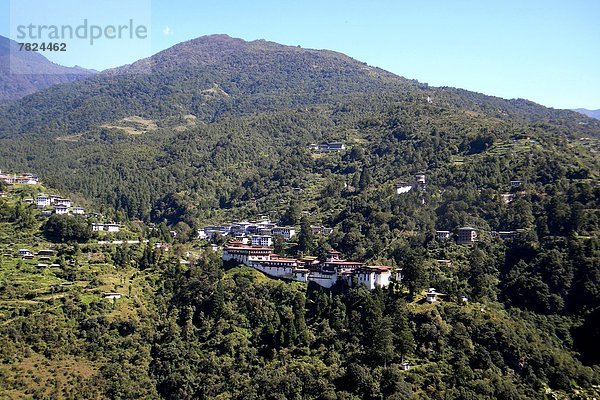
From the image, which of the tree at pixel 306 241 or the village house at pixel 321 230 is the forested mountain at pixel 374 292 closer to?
the tree at pixel 306 241

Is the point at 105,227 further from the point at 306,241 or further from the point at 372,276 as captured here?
the point at 372,276

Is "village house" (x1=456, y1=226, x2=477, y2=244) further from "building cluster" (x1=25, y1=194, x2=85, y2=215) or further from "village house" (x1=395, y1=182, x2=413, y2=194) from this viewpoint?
"building cluster" (x1=25, y1=194, x2=85, y2=215)

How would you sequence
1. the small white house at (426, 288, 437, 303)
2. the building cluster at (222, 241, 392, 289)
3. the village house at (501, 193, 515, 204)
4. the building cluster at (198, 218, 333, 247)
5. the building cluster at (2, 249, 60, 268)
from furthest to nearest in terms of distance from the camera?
1. the village house at (501, 193, 515, 204)
2. the building cluster at (198, 218, 333, 247)
3. the building cluster at (2, 249, 60, 268)
4. the building cluster at (222, 241, 392, 289)
5. the small white house at (426, 288, 437, 303)

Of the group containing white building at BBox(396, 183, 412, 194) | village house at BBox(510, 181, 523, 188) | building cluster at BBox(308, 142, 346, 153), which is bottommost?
white building at BBox(396, 183, 412, 194)

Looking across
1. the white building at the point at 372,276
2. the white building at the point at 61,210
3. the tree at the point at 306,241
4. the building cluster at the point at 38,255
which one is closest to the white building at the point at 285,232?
the tree at the point at 306,241

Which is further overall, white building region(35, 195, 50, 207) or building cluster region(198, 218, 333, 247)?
white building region(35, 195, 50, 207)

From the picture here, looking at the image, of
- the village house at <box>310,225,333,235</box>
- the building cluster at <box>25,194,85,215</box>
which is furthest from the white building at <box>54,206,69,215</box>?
the village house at <box>310,225,333,235</box>
